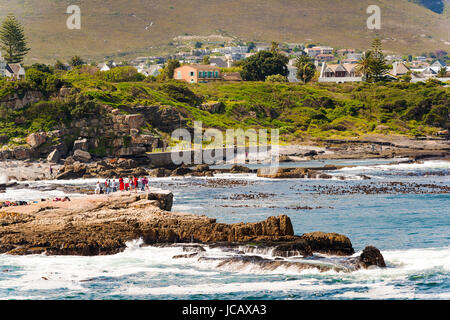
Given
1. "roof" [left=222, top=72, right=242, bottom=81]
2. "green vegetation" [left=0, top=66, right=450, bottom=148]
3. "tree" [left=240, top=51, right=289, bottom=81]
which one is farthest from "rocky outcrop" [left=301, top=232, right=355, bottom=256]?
"tree" [left=240, top=51, right=289, bottom=81]

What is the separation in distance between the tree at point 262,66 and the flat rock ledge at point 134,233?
359ft

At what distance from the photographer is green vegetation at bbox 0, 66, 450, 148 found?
75875 millimetres

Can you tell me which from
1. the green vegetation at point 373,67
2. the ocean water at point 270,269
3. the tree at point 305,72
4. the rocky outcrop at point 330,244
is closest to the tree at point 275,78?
the tree at point 305,72

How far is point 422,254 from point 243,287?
10.1 m

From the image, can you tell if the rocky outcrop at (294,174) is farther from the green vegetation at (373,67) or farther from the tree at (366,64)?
the tree at (366,64)

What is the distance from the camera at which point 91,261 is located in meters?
26.9

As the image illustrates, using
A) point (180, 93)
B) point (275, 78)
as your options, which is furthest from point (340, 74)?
point (180, 93)

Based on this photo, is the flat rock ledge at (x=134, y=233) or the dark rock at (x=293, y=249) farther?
the flat rock ledge at (x=134, y=233)

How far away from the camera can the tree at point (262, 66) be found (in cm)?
13975

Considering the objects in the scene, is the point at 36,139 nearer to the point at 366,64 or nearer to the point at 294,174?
the point at 294,174

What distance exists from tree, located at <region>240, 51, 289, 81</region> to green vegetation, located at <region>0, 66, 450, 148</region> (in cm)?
1065

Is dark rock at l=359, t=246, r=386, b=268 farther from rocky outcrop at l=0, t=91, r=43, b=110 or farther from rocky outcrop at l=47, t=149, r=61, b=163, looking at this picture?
rocky outcrop at l=0, t=91, r=43, b=110
